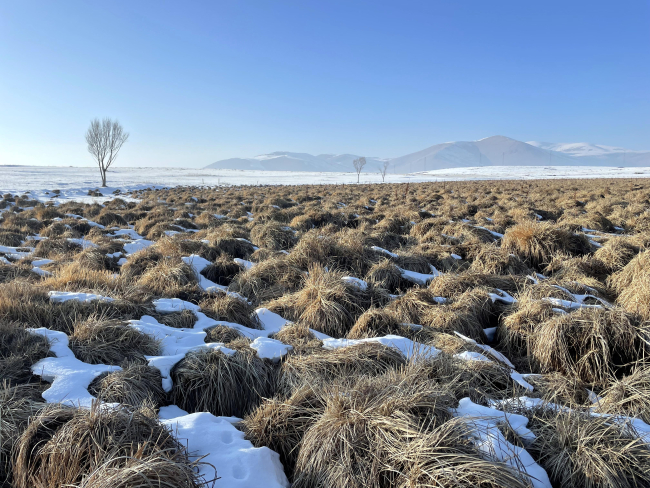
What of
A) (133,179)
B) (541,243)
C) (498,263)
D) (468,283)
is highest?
(133,179)

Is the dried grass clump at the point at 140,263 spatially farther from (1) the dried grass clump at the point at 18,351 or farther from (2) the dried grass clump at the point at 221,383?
(2) the dried grass clump at the point at 221,383

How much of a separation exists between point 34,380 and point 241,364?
5.28 feet

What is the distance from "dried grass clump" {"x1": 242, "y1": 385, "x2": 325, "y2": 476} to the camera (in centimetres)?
239

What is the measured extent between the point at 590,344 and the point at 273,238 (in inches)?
248

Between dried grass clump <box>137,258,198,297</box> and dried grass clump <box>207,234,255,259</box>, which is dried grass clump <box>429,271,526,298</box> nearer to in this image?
dried grass clump <box>137,258,198,297</box>

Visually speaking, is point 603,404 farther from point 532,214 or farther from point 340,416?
point 532,214

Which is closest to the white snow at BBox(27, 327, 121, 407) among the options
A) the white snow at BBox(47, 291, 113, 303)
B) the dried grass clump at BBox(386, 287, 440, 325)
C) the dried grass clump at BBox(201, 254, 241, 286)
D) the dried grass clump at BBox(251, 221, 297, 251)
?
the white snow at BBox(47, 291, 113, 303)

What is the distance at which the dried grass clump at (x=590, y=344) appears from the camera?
3260mm

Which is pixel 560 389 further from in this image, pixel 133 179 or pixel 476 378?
pixel 133 179

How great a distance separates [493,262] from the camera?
6164mm

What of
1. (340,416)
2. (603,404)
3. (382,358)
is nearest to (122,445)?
(340,416)

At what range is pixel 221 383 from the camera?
9.98 ft

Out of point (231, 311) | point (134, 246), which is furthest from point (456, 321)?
point (134, 246)

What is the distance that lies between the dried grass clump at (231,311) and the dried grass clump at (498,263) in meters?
3.60
